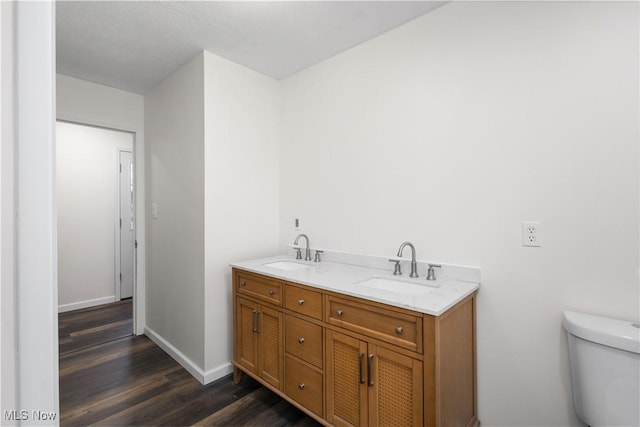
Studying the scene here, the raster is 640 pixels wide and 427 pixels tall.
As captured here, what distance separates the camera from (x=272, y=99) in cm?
280

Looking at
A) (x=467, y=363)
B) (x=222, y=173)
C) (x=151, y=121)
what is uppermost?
(x=151, y=121)

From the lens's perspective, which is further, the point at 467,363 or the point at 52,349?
the point at 467,363

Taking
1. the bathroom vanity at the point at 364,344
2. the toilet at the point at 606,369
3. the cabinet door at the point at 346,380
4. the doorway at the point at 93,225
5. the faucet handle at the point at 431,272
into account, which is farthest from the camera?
the doorway at the point at 93,225

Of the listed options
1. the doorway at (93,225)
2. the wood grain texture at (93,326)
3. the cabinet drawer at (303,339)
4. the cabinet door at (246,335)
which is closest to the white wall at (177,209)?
the cabinet door at (246,335)

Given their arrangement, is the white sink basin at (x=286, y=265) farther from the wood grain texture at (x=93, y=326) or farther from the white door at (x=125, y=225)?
the white door at (x=125, y=225)

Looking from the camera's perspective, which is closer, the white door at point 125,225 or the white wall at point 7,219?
the white wall at point 7,219

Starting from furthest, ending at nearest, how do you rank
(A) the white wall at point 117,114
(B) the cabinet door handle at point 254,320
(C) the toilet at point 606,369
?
(A) the white wall at point 117,114 < (B) the cabinet door handle at point 254,320 < (C) the toilet at point 606,369

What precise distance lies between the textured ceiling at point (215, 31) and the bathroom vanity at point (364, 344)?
159 cm

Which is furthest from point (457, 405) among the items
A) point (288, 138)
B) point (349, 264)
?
point (288, 138)

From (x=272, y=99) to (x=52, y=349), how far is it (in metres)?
2.74

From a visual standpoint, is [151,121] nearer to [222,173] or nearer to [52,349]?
[222,173]

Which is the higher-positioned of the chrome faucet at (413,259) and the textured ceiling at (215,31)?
the textured ceiling at (215,31)

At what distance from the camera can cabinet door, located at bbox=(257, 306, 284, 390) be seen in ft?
6.28

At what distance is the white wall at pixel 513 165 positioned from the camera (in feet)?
4.39
